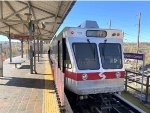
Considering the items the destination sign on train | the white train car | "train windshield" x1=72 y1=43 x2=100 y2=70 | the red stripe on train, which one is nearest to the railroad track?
the white train car

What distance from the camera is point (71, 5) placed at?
10336 millimetres

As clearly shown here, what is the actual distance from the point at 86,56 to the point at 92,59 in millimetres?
247

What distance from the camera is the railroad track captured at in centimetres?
877

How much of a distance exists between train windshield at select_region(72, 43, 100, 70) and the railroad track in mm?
1183

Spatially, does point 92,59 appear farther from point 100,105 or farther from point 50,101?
point 50,101

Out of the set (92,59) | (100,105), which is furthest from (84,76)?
(100,105)

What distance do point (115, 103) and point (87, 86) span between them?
6.13 ft

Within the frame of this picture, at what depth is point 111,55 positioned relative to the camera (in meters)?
9.21

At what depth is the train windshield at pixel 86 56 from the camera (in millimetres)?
8742

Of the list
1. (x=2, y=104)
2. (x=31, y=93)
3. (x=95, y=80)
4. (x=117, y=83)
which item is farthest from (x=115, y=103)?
(x=2, y=104)

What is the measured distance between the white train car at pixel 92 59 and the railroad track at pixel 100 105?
53 centimetres

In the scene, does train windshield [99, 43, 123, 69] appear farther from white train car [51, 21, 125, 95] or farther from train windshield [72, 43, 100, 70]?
train windshield [72, 43, 100, 70]

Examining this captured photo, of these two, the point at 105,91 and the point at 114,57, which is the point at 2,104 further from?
the point at 114,57

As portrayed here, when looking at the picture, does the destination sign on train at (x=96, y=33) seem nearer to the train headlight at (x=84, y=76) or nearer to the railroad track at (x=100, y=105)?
the train headlight at (x=84, y=76)
